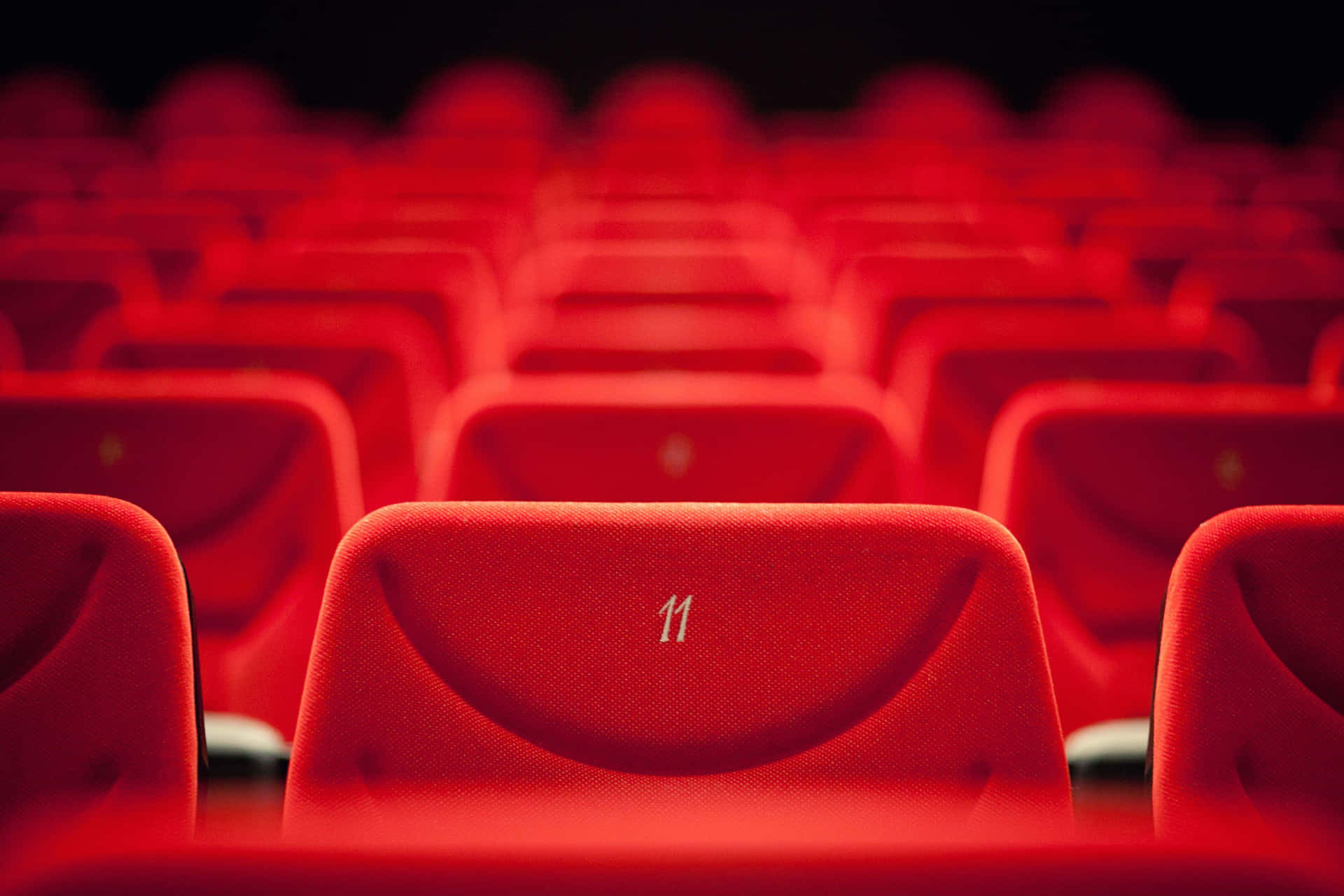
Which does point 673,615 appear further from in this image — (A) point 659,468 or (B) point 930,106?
(B) point 930,106

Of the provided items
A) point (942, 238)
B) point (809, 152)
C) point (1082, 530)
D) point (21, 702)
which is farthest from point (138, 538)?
point (809, 152)

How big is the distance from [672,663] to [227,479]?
2.32ft

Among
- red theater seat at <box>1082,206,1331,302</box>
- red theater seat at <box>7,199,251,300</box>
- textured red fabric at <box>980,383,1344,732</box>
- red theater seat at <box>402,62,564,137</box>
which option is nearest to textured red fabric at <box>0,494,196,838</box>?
textured red fabric at <box>980,383,1344,732</box>

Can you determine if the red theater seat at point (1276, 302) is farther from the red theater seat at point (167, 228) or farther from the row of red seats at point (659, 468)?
the red theater seat at point (167, 228)

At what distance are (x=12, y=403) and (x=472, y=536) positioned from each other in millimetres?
717

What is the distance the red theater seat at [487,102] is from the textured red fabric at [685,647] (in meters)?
7.50

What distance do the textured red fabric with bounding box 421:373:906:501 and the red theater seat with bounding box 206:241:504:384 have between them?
707 millimetres

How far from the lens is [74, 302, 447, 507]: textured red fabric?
1.49 m

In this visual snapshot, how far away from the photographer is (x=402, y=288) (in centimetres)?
203

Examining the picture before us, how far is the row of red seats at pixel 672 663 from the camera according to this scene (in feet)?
2.28

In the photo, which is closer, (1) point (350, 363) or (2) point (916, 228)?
(1) point (350, 363)

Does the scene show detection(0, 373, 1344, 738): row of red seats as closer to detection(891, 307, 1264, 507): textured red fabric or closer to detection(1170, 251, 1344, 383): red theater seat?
detection(891, 307, 1264, 507): textured red fabric

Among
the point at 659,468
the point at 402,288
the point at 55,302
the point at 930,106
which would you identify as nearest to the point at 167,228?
the point at 55,302

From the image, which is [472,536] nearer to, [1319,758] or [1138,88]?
[1319,758]
